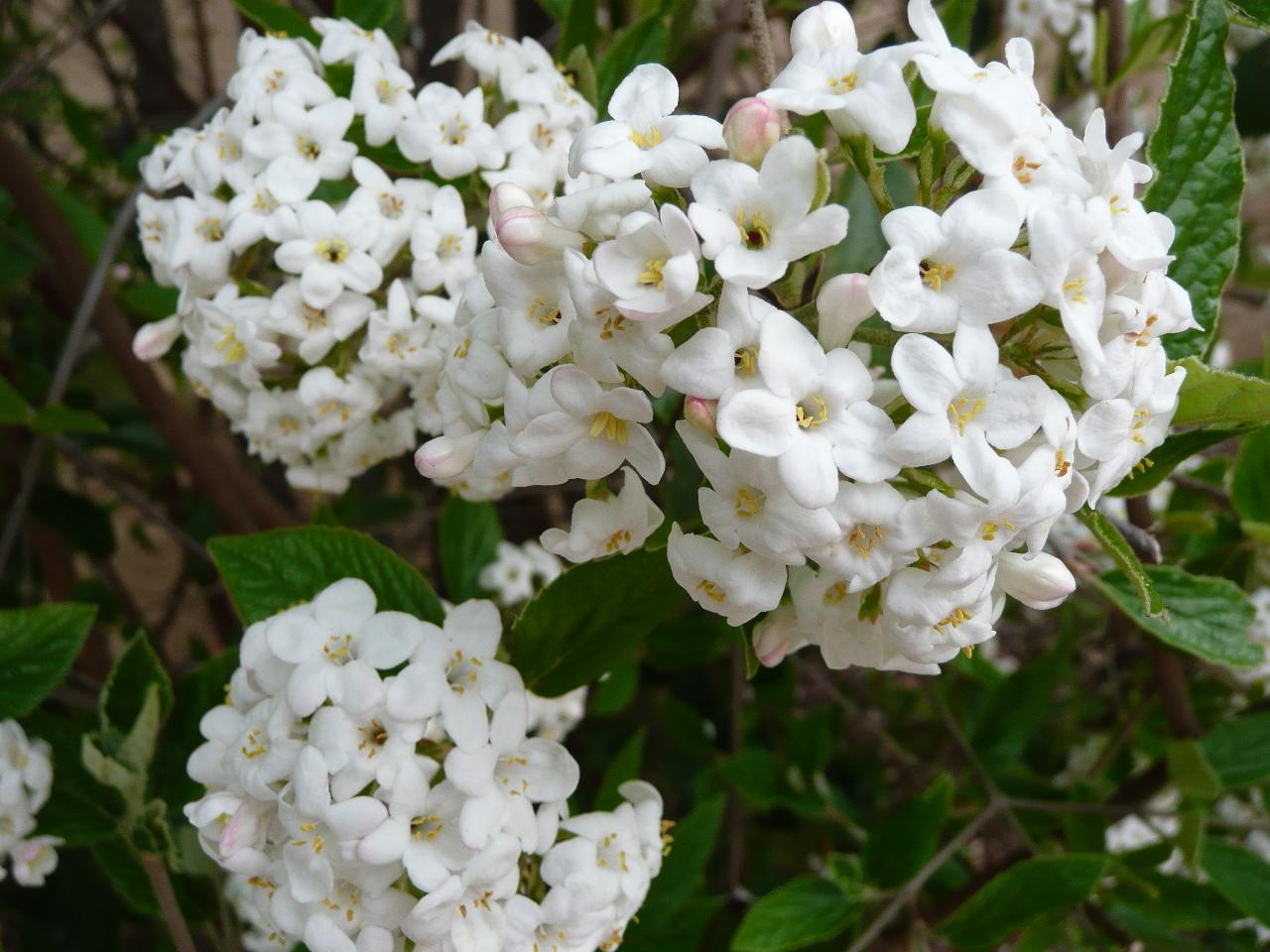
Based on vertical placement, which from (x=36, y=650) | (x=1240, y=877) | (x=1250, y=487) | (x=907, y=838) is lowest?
(x=1240, y=877)

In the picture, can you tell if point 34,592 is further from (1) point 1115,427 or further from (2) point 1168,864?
(2) point 1168,864

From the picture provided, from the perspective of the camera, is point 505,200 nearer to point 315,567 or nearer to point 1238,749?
point 315,567

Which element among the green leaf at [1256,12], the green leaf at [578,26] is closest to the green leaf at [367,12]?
the green leaf at [578,26]

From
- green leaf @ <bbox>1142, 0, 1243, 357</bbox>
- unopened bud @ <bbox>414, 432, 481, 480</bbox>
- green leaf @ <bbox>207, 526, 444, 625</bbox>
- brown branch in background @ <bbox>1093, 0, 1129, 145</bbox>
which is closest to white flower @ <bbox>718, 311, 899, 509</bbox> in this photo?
unopened bud @ <bbox>414, 432, 481, 480</bbox>

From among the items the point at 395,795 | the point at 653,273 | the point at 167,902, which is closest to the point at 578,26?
the point at 653,273

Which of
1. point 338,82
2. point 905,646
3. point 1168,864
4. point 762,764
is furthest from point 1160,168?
point 1168,864

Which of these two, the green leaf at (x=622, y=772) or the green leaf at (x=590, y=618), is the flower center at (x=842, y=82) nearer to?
the green leaf at (x=590, y=618)

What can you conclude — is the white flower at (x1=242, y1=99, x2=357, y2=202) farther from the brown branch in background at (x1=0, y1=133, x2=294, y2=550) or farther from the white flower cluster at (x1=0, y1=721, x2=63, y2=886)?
the white flower cluster at (x1=0, y1=721, x2=63, y2=886)
